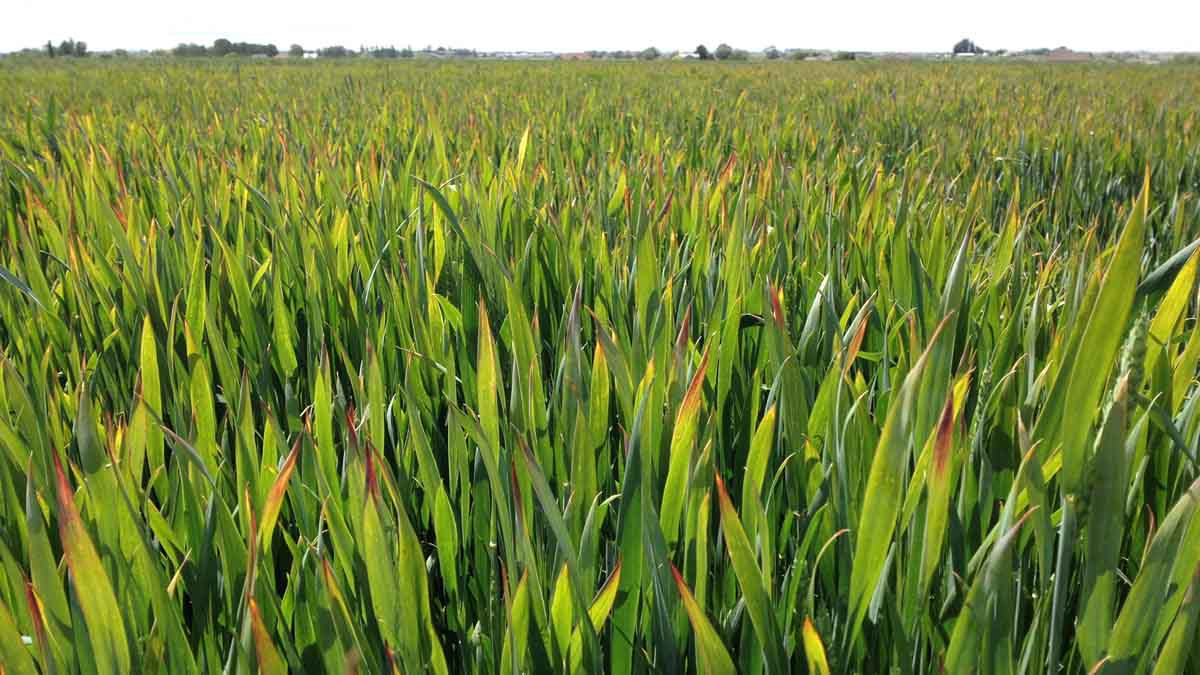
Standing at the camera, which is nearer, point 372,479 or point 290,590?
point 372,479

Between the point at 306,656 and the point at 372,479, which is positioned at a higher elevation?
the point at 372,479

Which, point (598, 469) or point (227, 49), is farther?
point (227, 49)

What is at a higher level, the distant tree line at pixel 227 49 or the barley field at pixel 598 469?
the distant tree line at pixel 227 49

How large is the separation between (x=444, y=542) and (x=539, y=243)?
76 cm

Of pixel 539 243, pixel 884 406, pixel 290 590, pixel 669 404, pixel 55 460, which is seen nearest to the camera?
pixel 55 460

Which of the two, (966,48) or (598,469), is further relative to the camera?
(966,48)

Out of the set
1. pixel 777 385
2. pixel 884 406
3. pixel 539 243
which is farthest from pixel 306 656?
pixel 539 243

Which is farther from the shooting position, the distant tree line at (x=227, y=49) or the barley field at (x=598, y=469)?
the distant tree line at (x=227, y=49)

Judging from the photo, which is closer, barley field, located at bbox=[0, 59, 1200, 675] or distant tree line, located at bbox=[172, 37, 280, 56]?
barley field, located at bbox=[0, 59, 1200, 675]

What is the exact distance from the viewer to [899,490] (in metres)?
0.45

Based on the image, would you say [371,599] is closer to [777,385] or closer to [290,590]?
[290,590]

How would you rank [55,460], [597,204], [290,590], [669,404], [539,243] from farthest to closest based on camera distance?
[597,204], [539,243], [669,404], [290,590], [55,460]

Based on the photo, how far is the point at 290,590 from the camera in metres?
0.55

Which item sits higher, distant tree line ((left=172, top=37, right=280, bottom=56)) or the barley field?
distant tree line ((left=172, top=37, right=280, bottom=56))
